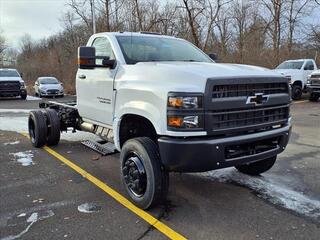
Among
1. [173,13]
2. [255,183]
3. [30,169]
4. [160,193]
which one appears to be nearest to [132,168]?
[160,193]

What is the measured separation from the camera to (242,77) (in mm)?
4387

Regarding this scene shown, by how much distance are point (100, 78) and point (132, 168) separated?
1732 mm

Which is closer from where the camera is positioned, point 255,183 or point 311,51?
point 255,183

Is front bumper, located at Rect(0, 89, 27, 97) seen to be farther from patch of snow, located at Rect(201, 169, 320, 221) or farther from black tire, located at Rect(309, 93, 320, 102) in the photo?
patch of snow, located at Rect(201, 169, 320, 221)

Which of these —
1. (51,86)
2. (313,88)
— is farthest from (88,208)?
(51,86)

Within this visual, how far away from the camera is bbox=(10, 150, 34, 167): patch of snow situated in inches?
278

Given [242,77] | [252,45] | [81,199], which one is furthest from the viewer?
[252,45]

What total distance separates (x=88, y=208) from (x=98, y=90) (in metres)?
1.95

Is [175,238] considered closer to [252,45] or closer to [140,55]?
[140,55]

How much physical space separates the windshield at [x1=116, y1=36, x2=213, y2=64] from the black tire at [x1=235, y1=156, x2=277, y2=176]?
179 centimetres

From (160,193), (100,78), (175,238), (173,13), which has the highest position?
(173,13)

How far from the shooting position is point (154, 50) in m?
5.88

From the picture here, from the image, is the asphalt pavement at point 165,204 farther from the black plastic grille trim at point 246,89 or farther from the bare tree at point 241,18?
the bare tree at point 241,18

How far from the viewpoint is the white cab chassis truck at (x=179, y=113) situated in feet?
13.6
